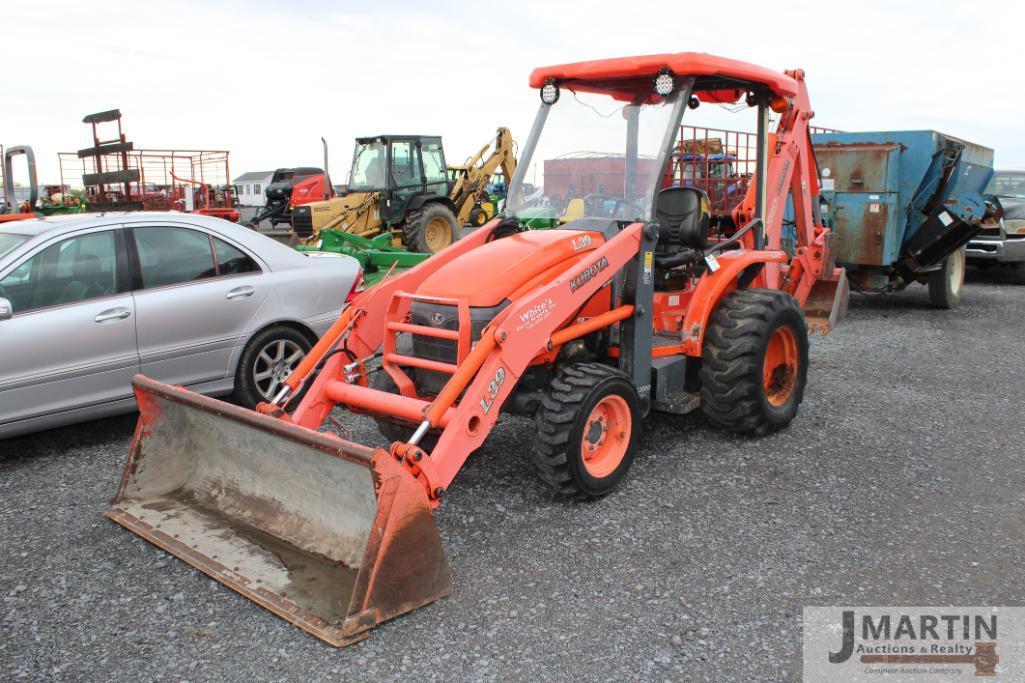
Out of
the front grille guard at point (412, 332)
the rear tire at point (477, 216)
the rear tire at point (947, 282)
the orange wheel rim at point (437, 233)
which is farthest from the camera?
the rear tire at point (477, 216)

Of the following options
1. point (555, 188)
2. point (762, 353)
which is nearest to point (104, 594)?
point (555, 188)

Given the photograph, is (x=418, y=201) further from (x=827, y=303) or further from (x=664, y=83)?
(x=664, y=83)

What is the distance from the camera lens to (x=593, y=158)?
5.32m

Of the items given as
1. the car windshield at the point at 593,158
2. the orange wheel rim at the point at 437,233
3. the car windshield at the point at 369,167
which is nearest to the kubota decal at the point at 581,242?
the car windshield at the point at 593,158

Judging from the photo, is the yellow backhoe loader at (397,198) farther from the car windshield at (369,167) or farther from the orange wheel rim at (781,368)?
the orange wheel rim at (781,368)

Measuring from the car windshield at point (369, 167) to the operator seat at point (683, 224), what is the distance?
38.9ft

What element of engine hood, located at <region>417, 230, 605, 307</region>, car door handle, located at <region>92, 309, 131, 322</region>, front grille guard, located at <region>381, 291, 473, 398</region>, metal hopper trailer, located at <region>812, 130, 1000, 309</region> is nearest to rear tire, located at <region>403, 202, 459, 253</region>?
metal hopper trailer, located at <region>812, 130, 1000, 309</region>

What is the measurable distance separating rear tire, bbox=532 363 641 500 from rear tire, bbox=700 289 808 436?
0.79m

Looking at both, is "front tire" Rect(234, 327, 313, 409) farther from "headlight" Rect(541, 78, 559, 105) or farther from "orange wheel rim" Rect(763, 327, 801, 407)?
"orange wheel rim" Rect(763, 327, 801, 407)

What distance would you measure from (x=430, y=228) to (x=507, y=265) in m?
12.7

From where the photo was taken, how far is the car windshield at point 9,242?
527 centimetres

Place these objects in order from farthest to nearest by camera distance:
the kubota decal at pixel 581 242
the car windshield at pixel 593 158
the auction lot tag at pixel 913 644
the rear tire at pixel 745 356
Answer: the rear tire at pixel 745 356
the car windshield at pixel 593 158
the kubota decal at pixel 581 242
the auction lot tag at pixel 913 644

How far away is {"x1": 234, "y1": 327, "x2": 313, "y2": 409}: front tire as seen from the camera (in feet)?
19.7

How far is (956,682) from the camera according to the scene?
311 centimetres
